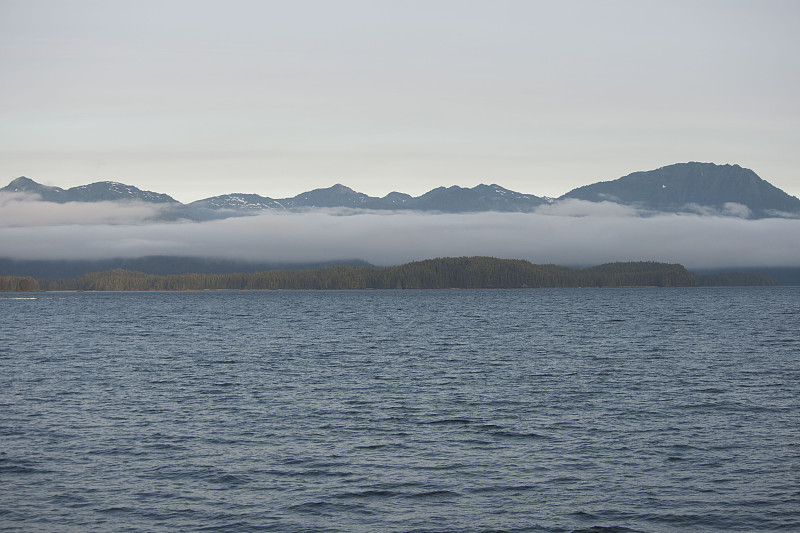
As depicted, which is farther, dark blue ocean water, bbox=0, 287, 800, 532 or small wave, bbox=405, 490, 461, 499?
small wave, bbox=405, 490, 461, 499

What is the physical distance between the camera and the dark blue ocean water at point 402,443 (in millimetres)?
28719

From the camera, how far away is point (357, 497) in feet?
100

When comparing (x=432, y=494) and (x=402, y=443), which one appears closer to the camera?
(x=432, y=494)

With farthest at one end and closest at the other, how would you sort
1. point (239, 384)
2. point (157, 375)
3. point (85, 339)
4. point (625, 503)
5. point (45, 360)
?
point (85, 339) → point (45, 360) → point (157, 375) → point (239, 384) → point (625, 503)

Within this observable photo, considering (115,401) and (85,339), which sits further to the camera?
(85,339)

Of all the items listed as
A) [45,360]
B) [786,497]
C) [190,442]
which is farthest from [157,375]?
[786,497]

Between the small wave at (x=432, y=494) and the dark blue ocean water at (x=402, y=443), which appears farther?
the small wave at (x=432, y=494)

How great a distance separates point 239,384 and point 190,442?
67.1 feet

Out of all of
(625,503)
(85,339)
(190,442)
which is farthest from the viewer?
(85,339)

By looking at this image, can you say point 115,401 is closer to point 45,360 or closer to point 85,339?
point 45,360

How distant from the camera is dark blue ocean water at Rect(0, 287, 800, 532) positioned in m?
28.7

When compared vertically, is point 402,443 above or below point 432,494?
above

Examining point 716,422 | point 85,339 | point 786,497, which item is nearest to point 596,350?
point 716,422

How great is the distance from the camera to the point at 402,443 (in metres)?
39.2
